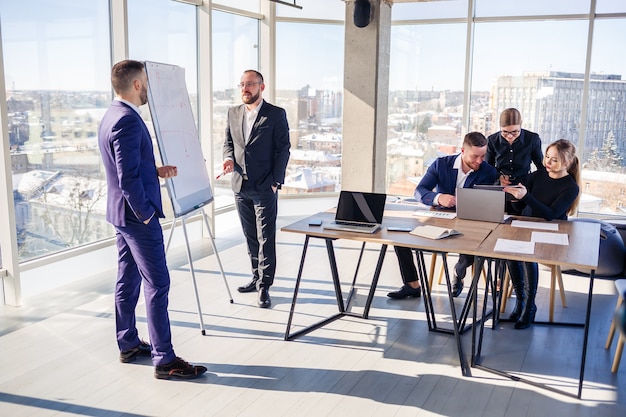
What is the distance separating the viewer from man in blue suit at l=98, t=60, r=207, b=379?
3.46 meters

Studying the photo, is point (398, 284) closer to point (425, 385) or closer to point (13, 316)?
point (425, 385)

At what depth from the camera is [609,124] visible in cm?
811

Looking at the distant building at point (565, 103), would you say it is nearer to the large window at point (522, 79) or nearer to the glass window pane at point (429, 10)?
the large window at point (522, 79)

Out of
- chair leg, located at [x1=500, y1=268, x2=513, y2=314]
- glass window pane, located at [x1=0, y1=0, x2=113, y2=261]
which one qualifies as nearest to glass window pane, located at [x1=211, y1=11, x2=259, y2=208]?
glass window pane, located at [x1=0, y1=0, x2=113, y2=261]

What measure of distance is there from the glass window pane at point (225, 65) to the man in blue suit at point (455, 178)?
11.2ft

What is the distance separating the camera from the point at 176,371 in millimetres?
3754

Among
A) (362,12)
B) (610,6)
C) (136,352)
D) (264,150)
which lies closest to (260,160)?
(264,150)

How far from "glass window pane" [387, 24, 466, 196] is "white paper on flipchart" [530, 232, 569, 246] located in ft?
16.3

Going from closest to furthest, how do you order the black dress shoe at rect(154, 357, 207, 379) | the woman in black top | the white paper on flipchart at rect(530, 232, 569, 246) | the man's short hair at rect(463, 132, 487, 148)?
the black dress shoe at rect(154, 357, 207, 379)
the white paper on flipchart at rect(530, 232, 569, 246)
the woman in black top
the man's short hair at rect(463, 132, 487, 148)

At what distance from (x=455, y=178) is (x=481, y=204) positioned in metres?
0.59

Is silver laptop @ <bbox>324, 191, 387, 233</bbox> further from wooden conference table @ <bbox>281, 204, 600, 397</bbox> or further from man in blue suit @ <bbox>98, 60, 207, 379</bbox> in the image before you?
man in blue suit @ <bbox>98, 60, 207, 379</bbox>

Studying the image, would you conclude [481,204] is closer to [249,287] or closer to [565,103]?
[249,287]

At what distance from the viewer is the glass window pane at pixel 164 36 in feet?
20.5

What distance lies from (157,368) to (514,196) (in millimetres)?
2806
